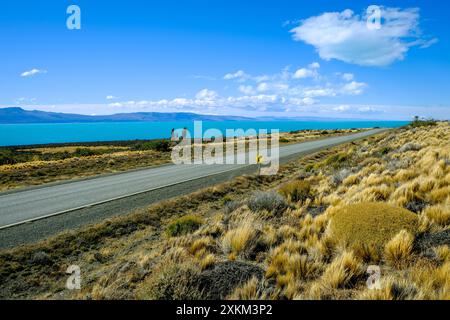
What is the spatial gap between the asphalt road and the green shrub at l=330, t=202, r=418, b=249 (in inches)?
361

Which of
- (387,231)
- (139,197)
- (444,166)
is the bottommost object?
(139,197)

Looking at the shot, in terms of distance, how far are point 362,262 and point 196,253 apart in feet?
10.1

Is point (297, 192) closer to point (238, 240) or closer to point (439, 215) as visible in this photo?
point (439, 215)

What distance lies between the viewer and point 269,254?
19.5ft

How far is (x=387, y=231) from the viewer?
234 inches

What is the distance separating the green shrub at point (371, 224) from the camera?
19.1ft

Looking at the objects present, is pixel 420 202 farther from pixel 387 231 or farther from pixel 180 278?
pixel 180 278

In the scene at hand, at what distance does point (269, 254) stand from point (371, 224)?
2.13 meters

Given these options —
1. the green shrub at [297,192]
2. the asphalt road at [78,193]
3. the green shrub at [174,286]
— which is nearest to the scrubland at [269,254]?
the green shrub at [174,286]

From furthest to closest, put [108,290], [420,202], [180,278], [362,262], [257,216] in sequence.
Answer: [257,216] → [420,202] → [362,262] → [108,290] → [180,278]

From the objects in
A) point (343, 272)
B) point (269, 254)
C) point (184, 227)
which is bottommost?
point (184, 227)

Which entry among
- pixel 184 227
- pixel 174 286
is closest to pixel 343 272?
pixel 174 286

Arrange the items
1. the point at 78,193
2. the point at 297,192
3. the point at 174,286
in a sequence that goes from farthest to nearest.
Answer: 1. the point at 78,193
2. the point at 297,192
3. the point at 174,286

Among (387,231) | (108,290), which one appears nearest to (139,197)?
(108,290)
